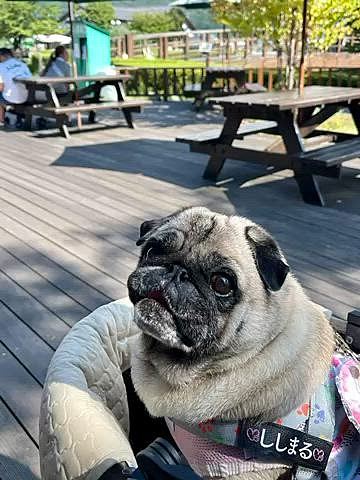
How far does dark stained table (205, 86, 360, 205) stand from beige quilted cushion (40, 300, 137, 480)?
338 cm

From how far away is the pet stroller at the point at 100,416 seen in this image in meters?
1.52

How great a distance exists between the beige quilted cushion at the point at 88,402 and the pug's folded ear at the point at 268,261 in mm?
668

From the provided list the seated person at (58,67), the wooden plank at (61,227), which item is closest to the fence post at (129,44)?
the seated person at (58,67)

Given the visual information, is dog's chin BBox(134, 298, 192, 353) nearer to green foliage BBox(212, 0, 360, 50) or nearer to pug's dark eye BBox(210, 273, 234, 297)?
pug's dark eye BBox(210, 273, 234, 297)

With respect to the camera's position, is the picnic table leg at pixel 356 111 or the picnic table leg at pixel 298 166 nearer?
the picnic table leg at pixel 298 166

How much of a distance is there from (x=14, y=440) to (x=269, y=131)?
486 cm

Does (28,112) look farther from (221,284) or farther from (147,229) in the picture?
(221,284)

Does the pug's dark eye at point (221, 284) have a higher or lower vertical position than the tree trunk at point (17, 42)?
lower

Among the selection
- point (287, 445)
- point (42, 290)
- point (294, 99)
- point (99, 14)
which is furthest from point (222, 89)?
point (99, 14)

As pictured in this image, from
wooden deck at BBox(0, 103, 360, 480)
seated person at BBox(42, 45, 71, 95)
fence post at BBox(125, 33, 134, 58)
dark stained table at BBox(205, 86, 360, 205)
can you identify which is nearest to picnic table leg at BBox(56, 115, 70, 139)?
wooden deck at BBox(0, 103, 360, 480)

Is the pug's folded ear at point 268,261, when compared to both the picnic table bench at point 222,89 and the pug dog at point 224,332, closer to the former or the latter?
the pug dog at point 224,332

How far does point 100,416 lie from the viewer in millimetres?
1688

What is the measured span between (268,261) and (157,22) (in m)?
46.9

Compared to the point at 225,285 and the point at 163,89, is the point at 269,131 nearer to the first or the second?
the point at 225,285
